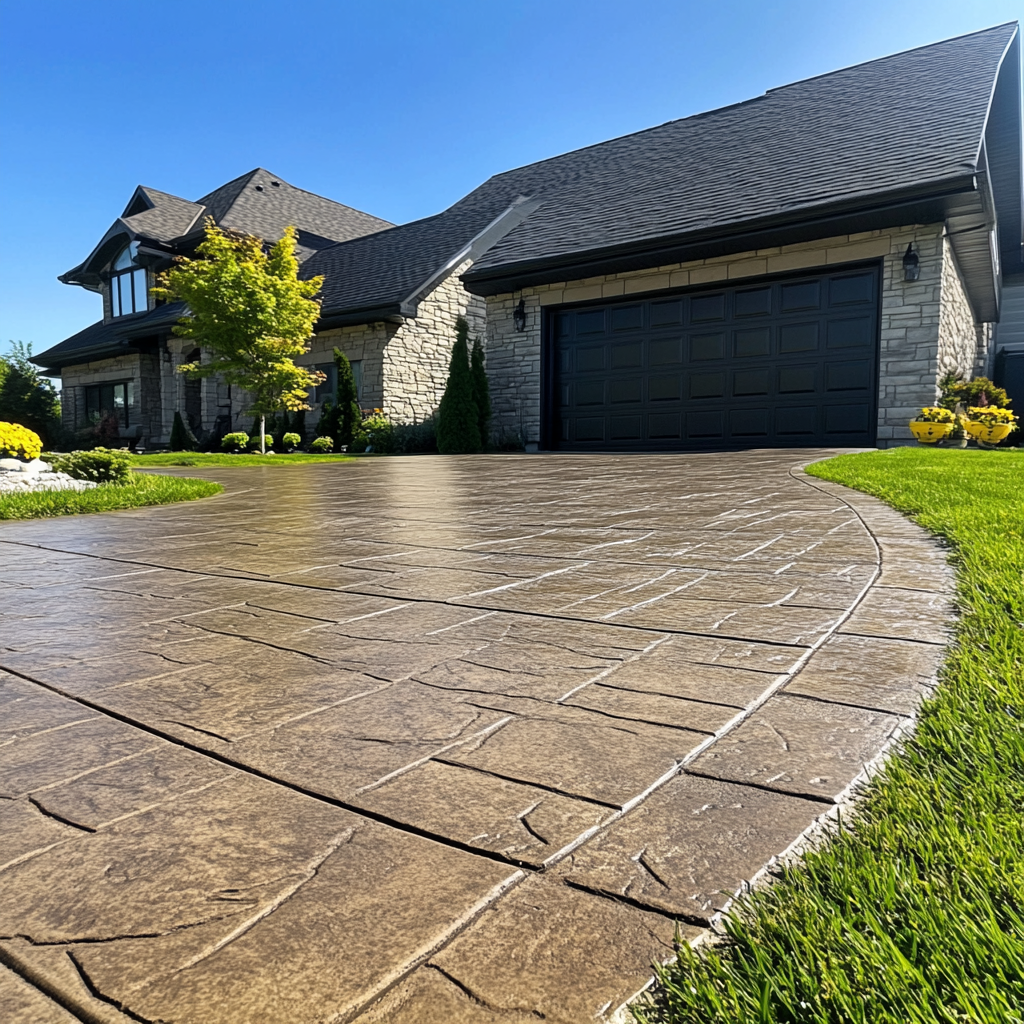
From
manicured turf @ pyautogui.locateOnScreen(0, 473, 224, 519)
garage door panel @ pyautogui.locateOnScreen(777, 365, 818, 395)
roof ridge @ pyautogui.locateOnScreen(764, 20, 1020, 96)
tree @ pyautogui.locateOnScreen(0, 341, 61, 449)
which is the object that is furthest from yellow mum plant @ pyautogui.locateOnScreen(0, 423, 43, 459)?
tree @ pyautogui.locateOnScreen(0, 341, 61, 449)

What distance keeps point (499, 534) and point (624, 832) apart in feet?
9.51

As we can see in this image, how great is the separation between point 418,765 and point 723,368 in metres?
11.5

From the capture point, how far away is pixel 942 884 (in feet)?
2.85

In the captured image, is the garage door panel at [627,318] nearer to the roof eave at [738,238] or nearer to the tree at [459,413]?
the roof eave at [738,238]

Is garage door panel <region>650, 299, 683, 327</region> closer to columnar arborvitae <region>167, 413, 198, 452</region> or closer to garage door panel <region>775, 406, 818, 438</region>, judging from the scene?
garage door panel <region>775, 406, 818, 438</region>

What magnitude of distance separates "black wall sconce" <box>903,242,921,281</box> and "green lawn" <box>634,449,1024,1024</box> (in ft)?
34.3

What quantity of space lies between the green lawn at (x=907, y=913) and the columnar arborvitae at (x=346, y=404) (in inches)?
572

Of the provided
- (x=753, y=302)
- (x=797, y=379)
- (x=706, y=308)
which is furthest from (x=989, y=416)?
(x=706, y=308)

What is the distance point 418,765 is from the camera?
1323 mm

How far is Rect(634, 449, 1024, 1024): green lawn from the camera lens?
28.5 inches

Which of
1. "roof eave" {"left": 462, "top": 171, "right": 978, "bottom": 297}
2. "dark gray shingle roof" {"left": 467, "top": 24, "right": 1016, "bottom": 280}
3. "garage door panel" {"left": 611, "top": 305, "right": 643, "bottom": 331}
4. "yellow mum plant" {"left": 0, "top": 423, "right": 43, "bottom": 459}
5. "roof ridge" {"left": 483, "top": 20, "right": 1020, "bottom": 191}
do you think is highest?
"roof ridge" {"left": 483, "top": 20, "right": 1020, "bottom": 191}

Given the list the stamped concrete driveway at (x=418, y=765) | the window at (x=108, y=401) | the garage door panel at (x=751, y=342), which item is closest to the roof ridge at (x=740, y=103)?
the garage door panel at (x=751, y=342)

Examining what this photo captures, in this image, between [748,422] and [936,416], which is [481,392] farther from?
[936,416]

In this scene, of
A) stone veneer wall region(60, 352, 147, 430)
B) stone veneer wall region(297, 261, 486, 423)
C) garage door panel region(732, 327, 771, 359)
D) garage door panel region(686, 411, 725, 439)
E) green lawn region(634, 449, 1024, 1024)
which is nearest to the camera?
green lawn region(634, 449, 1024, 1024)
